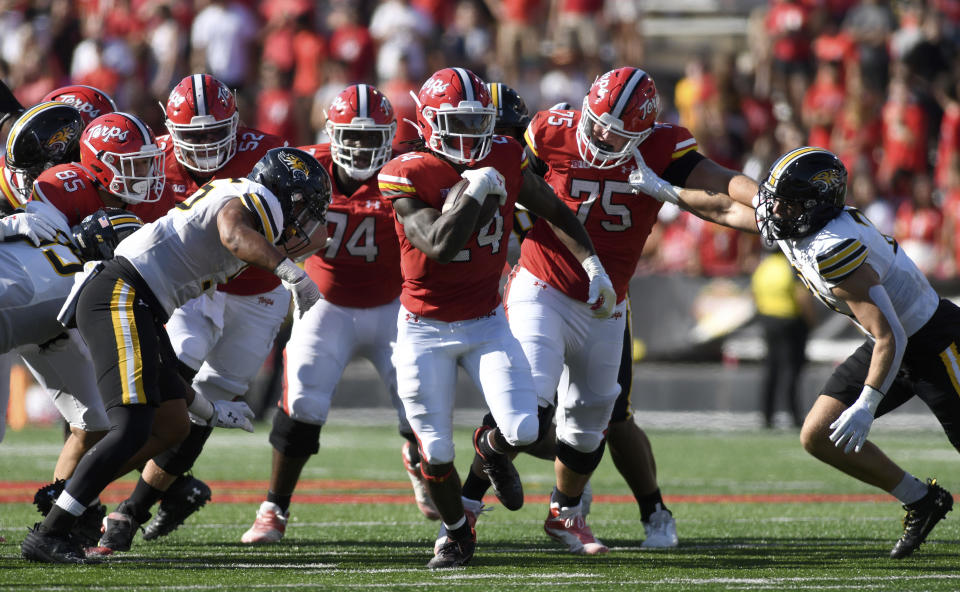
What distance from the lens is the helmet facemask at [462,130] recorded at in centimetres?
504

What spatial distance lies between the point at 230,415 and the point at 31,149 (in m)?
1.46

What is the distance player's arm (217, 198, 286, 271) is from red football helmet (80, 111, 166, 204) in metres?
0.77

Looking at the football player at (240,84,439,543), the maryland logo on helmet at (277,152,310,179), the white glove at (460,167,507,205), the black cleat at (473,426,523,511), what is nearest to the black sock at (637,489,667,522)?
the black cleat at (473,426,523,511)

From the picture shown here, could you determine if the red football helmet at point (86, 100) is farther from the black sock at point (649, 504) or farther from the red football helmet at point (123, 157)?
the black sock at point (649, 504)

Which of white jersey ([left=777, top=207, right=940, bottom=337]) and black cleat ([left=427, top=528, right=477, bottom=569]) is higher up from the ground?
white jersey ([left=777, top=207, right=940, bottom=337])

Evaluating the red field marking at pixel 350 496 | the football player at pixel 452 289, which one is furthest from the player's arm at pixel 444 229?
the red field marking at pixel 350 496

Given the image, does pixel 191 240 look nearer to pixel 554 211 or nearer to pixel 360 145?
pixel 360 145

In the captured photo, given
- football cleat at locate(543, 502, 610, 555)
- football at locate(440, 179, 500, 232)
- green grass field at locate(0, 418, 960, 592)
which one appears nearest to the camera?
green grass field at locate(0, 418, 960, 592)

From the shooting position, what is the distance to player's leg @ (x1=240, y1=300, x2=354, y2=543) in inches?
234

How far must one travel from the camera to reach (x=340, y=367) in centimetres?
606

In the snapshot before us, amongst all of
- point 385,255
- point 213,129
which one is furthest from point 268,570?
point 213,129

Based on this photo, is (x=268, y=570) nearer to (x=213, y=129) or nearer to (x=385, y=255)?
(x=385, y=255)

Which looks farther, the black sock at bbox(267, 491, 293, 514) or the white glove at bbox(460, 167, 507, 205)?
the black sock at bbox(267, 491, 293, 514)

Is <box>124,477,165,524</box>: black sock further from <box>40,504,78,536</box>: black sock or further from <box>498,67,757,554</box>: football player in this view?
<box>498,67,757,554</box>: football player
